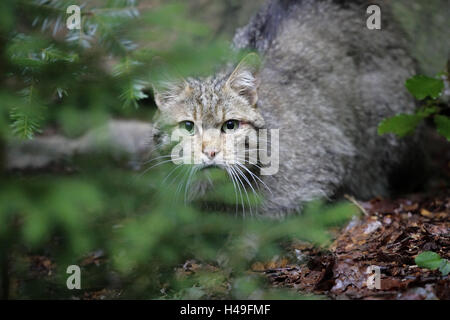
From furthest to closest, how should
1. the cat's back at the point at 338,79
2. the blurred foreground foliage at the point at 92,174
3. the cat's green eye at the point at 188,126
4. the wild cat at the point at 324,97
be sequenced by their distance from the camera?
the cat's back at the point at 338,79 < the wild cat at the point at 324,97 < the cat's green eye at the point at 188,126 < the blurred foreground foliage at the point at 92,174

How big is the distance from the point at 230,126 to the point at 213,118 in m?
0.17

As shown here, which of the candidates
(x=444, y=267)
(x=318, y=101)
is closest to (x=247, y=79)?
(x=318, y=101)

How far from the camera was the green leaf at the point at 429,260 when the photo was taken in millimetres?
2688

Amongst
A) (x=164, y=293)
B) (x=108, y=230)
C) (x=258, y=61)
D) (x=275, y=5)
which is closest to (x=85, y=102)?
(x=108, y=230)

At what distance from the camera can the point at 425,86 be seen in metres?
3.57

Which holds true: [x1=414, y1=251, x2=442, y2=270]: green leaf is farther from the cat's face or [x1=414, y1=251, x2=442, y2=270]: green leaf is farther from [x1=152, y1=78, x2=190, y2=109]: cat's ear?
[x1=152, y1=78, x2=190, y2=109]: cat's ear

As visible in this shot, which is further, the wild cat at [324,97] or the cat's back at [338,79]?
the cat's back at [338,79]

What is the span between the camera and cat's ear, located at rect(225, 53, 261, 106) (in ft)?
11.8

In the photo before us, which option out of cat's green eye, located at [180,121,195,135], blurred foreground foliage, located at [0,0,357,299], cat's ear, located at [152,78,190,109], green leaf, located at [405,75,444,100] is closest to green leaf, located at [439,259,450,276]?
blurred foreground foliage, located at [0,0,357,299]

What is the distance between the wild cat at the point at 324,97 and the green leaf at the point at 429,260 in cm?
151

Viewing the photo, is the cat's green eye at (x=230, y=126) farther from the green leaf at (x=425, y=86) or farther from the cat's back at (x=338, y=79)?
the green leaf at (x=425, y=86)

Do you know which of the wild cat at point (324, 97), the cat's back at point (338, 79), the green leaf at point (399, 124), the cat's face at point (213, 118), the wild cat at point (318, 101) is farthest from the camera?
the cat's back at point (338, 79)

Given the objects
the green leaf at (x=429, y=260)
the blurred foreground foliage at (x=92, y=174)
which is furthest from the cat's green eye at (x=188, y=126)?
the green leaf at (x=429, y=260)

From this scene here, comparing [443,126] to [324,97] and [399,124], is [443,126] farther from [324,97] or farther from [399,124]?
[324,97]
